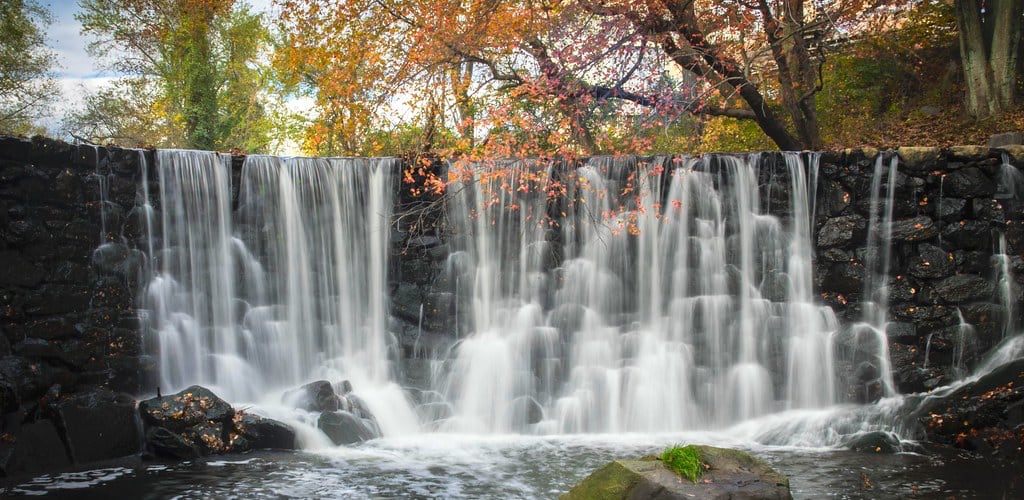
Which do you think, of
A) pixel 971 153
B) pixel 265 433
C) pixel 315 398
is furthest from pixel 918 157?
pixel 265 433

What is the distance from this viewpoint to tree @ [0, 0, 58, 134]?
1828cm

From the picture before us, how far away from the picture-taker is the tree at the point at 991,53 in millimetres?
13664

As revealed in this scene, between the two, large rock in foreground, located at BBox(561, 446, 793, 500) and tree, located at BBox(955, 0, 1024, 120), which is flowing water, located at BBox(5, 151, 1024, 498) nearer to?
large rock in foreground, located at BBox(561, 446, 793, 500)

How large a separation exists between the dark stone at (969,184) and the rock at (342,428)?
29.4 ft

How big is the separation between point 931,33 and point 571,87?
9300 mm

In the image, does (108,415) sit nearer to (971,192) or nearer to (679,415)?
(679,415)

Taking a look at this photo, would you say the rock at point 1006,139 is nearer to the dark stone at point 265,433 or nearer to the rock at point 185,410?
the dark stone at point 265,433

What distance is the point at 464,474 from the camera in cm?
858

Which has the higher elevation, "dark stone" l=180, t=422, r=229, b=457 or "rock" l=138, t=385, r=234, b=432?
"rock" l=138, t=385, r=234, b=432

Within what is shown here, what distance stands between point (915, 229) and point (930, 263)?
53 centimetres

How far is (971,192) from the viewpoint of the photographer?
11281mm

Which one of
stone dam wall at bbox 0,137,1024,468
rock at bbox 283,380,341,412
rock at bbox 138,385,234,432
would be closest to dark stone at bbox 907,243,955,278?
stone dam wall at bbox 0,137,1024,468

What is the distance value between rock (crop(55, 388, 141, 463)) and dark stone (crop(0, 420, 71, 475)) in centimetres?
12

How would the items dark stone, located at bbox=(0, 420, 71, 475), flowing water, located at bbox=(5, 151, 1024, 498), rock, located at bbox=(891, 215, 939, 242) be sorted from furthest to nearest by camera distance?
rock, located at bbox=(891, 215, 939, 242), flowing water, located at bbox=(5, 151, 1024, 498), dark stone, located at bbox=(0, 420, 71, 475)
